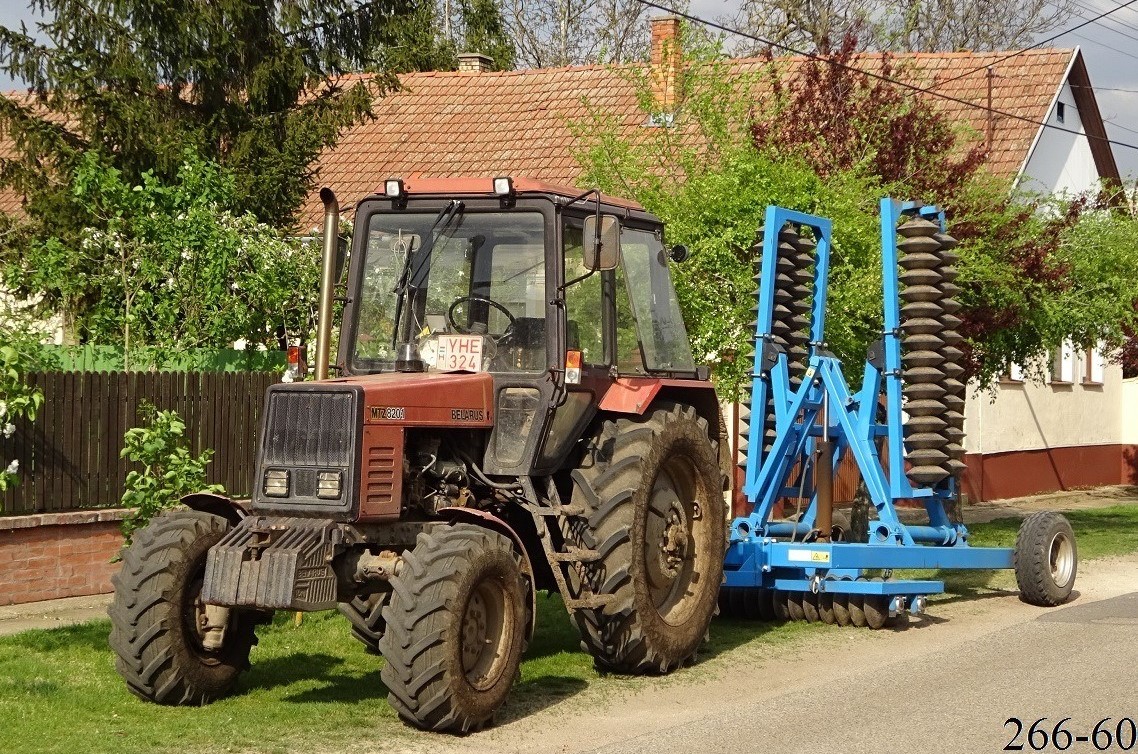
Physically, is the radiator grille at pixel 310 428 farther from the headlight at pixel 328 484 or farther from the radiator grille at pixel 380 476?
the radiator grille at pixel 380 476

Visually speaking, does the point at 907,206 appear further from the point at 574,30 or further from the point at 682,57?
the point at 574,30

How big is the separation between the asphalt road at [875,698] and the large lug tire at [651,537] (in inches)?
11.6

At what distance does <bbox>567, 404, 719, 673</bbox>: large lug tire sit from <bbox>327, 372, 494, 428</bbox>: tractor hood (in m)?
0.74

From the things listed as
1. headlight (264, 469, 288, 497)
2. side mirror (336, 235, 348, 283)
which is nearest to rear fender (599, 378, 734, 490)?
side mirror (336, 235, 348, 283)

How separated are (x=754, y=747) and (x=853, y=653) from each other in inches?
120

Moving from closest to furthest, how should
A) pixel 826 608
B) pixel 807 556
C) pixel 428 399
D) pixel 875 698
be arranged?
pixel 428 399, pixel 875 698, pixel 807 556, pixel 826 608

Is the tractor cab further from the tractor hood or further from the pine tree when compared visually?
the pine tree

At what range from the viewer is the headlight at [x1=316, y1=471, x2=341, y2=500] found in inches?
319

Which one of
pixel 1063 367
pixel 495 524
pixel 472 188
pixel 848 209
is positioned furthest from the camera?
pixel 1063 367

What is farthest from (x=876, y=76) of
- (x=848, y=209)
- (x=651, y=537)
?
(x=651, y=537)

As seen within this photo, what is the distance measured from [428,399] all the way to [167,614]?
1.72 m

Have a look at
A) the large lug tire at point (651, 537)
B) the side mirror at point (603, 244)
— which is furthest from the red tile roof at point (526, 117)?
the side mirror at point (603, 244)

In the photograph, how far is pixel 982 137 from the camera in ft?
81.9

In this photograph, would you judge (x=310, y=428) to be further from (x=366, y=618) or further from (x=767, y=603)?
(x=767, y=603)
